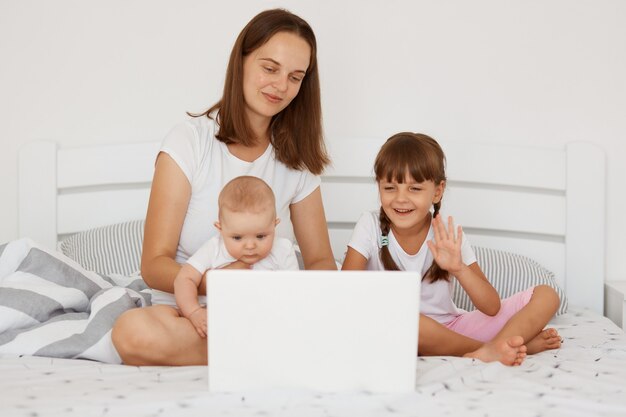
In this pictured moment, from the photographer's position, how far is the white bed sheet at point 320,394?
1.14 metres

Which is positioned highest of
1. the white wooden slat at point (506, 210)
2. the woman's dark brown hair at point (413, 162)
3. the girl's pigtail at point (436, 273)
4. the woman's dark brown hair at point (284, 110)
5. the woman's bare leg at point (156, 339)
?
the woman's dark brown hair at point (284, 110)

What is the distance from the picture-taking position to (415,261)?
183cm

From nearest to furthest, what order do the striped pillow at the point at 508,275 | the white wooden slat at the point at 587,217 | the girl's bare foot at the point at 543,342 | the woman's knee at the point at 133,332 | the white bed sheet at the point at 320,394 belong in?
the white bed sheet at the point at 320,394, the woman's knee at the point at 133,332, the girl's bare foot at the point at 543,342, the striped pillow at the point at 508,275, the white wooden slat at the point at 587,217

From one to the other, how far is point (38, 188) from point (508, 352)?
170 centimetres

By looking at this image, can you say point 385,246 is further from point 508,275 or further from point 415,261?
point 508,275

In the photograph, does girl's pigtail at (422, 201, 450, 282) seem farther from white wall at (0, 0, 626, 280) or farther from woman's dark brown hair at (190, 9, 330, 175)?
white wall at (0, 0, 626, 280)

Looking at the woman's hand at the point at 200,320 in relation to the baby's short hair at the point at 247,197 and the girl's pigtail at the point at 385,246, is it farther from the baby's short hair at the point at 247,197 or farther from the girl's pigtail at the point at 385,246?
the girl's pigtail at the point at 385,246

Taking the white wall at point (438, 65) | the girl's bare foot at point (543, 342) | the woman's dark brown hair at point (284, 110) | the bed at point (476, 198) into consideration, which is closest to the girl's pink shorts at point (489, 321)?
the girl's bare foot at point (543, 342)

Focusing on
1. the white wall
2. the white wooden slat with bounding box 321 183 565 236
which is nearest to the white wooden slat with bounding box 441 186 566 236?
the white wooden slat with bounding box 321 183 565 236

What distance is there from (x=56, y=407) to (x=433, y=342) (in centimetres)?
79

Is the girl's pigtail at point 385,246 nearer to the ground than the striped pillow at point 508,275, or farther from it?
farther from it

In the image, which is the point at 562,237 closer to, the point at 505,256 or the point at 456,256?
the point at 505,256

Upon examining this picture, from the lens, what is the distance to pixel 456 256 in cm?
166

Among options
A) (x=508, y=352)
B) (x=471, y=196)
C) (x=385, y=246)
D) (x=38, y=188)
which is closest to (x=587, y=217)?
(x=471, y=196)
